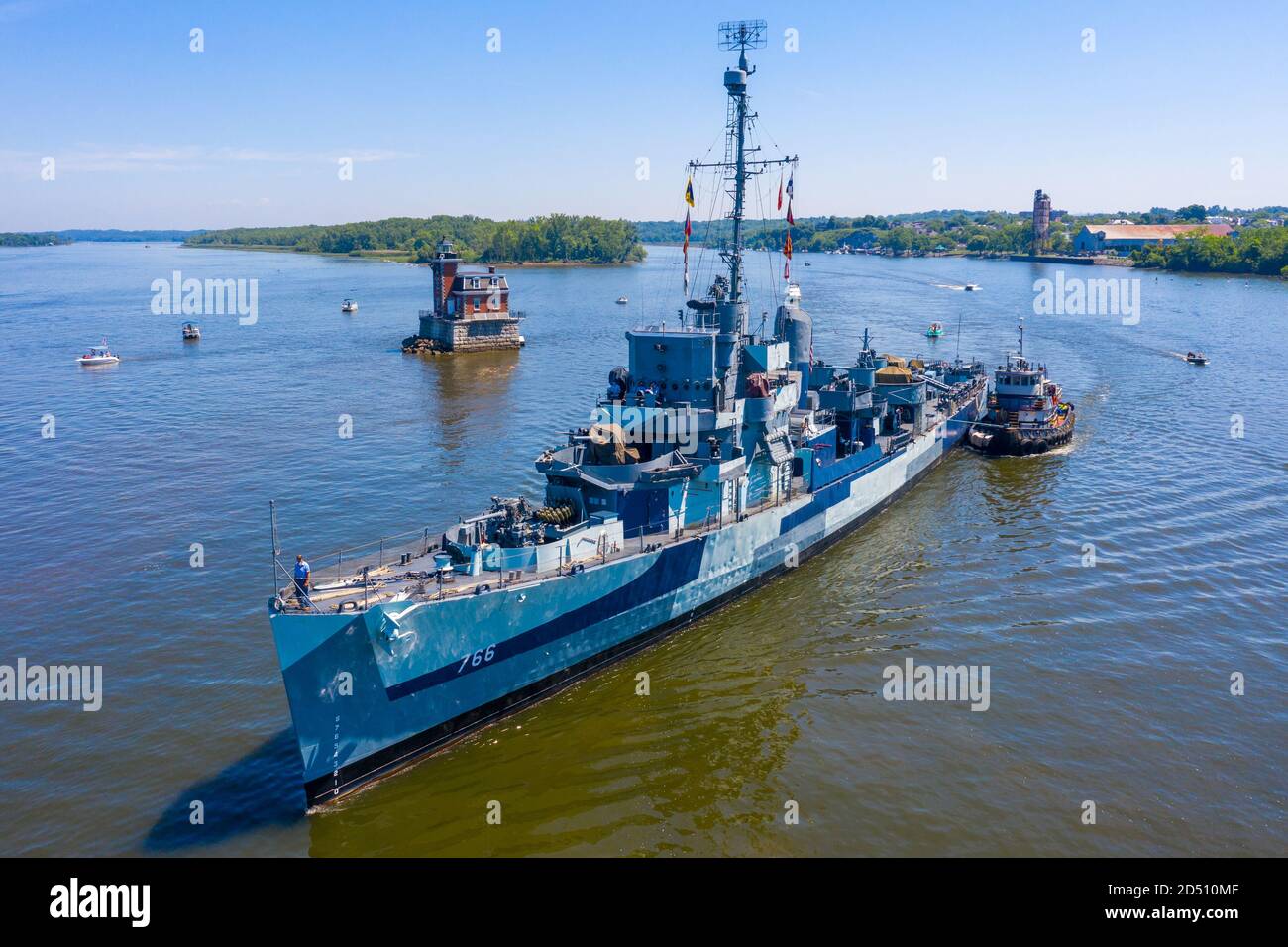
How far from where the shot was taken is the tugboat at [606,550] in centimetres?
1698

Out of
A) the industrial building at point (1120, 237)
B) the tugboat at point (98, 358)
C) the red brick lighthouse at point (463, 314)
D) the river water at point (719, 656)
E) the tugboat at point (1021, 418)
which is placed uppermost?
the industrial building at point (1120, 237)

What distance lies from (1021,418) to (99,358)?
208ft

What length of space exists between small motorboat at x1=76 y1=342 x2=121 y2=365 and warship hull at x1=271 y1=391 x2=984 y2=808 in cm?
5809

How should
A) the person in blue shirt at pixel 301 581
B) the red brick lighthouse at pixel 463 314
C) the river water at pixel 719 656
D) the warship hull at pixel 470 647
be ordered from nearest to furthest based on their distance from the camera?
the warship hull at pixel 470 647, the river water at pixel 719 656, the person in blue shirt at pixel 301 581, the red brick lighthouse at pixel 463 314

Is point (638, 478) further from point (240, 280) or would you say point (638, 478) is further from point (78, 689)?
point (240, 280)

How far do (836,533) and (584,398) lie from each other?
84.5 feet

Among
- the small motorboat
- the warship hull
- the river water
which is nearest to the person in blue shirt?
the warship hull

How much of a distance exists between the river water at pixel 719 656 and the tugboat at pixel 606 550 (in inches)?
43.2

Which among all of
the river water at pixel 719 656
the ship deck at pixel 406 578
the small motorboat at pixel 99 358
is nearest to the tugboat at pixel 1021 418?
the river water at pixel 719 656

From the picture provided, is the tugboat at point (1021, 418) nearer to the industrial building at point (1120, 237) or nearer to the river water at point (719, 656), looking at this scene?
the river water at point (719, 656)

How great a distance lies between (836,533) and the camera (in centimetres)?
3177

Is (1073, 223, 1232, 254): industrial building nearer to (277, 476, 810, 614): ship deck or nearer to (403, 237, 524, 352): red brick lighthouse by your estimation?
(403, 237, 524, 352): red brick lighthouse
